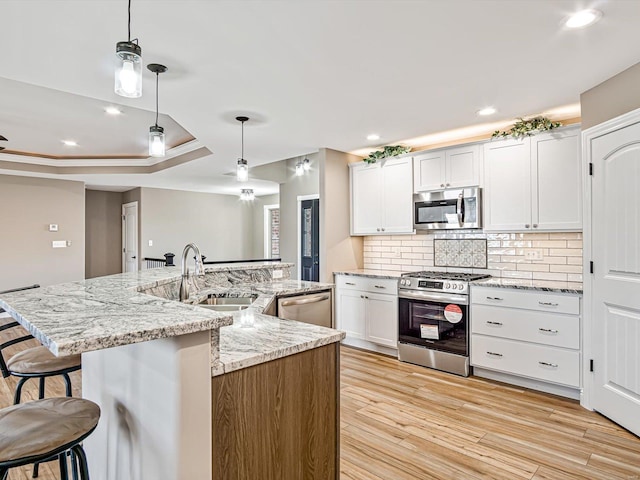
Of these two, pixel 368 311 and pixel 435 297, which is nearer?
pixel 435 297

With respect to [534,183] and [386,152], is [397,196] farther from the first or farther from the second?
[534,183]

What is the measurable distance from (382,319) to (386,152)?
2010 millimetres

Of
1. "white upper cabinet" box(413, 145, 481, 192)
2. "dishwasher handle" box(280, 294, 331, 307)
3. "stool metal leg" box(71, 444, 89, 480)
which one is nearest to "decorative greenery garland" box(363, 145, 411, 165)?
"white upper cabinet" box(413, 145, 481, 192)

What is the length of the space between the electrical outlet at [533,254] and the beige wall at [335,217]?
2093 mm

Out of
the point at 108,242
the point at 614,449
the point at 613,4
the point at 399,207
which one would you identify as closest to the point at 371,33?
the point at 613,4

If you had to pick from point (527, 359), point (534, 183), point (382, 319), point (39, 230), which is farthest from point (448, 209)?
point (39, 230)

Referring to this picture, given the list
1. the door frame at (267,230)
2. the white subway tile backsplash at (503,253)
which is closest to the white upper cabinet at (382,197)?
the white subway tile backsplash at (503,253)

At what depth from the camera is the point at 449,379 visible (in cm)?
366

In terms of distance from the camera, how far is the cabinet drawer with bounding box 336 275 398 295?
4301 millimetres

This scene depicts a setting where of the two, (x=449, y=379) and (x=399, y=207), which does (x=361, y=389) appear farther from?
(x=399, y=207)

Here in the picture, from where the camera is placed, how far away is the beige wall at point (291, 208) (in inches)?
268

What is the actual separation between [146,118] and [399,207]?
307 centimetres

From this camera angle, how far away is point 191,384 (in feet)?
3.77

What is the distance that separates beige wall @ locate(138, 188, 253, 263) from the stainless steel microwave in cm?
615
